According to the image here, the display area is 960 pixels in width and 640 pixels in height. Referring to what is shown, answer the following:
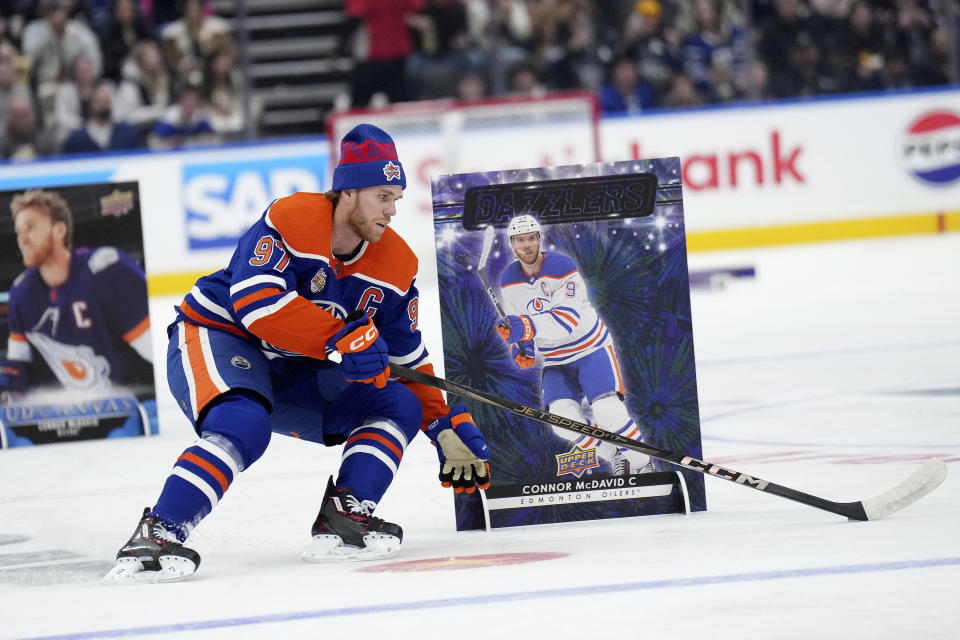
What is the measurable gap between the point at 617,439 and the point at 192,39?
26.6 feet

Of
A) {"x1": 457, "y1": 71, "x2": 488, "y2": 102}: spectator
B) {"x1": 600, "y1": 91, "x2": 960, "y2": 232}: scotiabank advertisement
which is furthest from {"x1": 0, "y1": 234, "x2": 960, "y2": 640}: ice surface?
{"x1": 457, "y1": 71, "x2": 488, "y2": 102}: spectator

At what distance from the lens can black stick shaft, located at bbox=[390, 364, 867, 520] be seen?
10.2 ft

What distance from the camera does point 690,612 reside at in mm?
2324

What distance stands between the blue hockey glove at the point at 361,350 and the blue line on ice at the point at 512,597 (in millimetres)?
557

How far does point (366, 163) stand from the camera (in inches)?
119

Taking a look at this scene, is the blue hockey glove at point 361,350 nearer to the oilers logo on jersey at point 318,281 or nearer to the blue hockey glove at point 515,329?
the oilers logo on jersey at point 318,281

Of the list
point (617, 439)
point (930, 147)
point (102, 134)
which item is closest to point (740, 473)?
point (617, 439)

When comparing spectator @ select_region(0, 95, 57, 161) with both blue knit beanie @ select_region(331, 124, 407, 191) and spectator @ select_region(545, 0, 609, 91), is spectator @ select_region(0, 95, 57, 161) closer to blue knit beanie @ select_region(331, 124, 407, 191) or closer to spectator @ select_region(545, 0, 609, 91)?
spectator @ select_region(545, 0, 609, 91)

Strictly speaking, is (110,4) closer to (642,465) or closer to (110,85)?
(110,85)

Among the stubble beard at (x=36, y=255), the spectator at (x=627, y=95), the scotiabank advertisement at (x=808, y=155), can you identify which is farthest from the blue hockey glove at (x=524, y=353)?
the spectator at (x=627, y=95)

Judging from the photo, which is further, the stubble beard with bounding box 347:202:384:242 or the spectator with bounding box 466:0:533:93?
the spectator with bounding box 466:0:533:93

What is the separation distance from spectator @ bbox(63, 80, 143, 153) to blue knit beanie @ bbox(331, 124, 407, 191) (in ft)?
23.6

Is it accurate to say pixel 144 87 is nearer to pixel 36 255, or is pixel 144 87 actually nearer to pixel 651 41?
pixel 651 41

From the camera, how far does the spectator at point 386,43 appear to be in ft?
35.2
